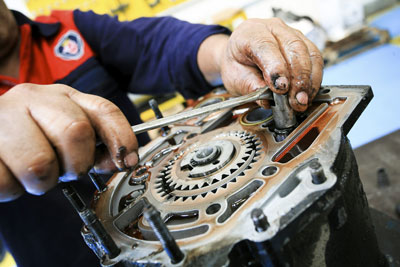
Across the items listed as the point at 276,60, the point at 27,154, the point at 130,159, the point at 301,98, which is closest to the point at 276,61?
the point at 276,60

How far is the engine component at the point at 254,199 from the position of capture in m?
0.67

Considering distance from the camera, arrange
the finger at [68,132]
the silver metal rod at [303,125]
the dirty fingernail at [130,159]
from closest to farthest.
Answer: the finger at [68,132] → the dirty fingernail at [130,159] → the silver metal rod at [303,125]

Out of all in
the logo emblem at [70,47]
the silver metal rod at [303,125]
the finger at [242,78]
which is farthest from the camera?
the logo emblem at [70,47]

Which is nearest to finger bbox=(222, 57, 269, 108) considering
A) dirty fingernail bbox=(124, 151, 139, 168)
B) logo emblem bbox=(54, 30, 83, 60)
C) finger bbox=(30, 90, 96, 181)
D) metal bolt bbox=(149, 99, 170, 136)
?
metal bolt bbox=(149, 99, 170, 136)

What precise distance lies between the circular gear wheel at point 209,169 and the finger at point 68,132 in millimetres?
335

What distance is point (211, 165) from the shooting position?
1024 mm

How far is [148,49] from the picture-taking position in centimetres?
213

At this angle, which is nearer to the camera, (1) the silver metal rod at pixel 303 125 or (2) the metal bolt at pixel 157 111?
(1) the silver metal rod at pixel 303 125

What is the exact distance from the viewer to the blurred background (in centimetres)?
165

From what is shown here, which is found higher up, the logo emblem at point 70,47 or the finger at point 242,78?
the logo emblem at point 70,47

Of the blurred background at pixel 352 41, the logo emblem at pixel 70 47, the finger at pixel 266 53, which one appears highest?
the logo emblem at pixel 70 47

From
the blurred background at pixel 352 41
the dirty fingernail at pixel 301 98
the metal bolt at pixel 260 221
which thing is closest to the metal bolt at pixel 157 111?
the dirty fingernail at pixel 301 98

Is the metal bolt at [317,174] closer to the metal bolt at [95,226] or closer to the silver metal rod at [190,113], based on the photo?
the silver metal rod at [190,113]

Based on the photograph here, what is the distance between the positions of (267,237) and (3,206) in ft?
4.93
